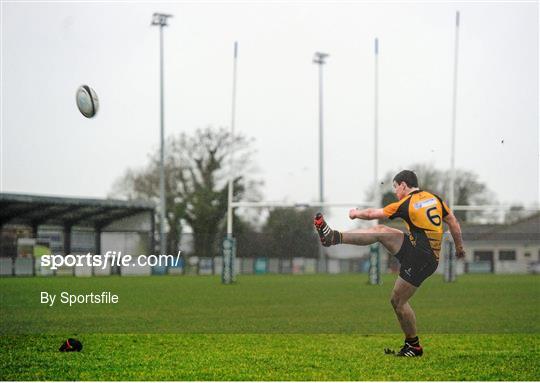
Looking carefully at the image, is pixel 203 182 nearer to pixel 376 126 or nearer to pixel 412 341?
pixel 376 126

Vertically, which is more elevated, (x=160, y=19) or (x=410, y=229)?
(x=160, y=19)

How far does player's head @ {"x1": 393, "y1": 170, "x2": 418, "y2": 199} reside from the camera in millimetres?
6637

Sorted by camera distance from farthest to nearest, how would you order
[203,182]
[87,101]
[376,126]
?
[203,182], [376,126], [87,101]

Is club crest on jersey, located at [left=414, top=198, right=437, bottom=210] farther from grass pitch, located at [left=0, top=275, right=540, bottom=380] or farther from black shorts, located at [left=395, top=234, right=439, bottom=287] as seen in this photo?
grass pitch, located at [left=0, top=275, right=540, bottom=380]

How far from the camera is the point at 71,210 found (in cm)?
1277

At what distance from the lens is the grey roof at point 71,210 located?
488 inches

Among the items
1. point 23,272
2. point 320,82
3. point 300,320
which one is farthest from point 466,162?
point 23,272

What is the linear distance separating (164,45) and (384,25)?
382cm

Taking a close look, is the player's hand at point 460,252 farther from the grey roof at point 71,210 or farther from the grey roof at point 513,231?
the grey roof at point 513,231

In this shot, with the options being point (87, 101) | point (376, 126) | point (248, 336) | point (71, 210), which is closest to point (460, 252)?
point (87, 101)

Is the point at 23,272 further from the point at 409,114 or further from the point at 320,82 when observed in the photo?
the point at 409,114

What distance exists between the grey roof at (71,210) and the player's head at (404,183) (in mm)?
6349

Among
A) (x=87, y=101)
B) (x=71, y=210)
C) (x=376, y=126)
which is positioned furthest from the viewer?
(x=71, y=210)

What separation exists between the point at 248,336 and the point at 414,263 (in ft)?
14.6
